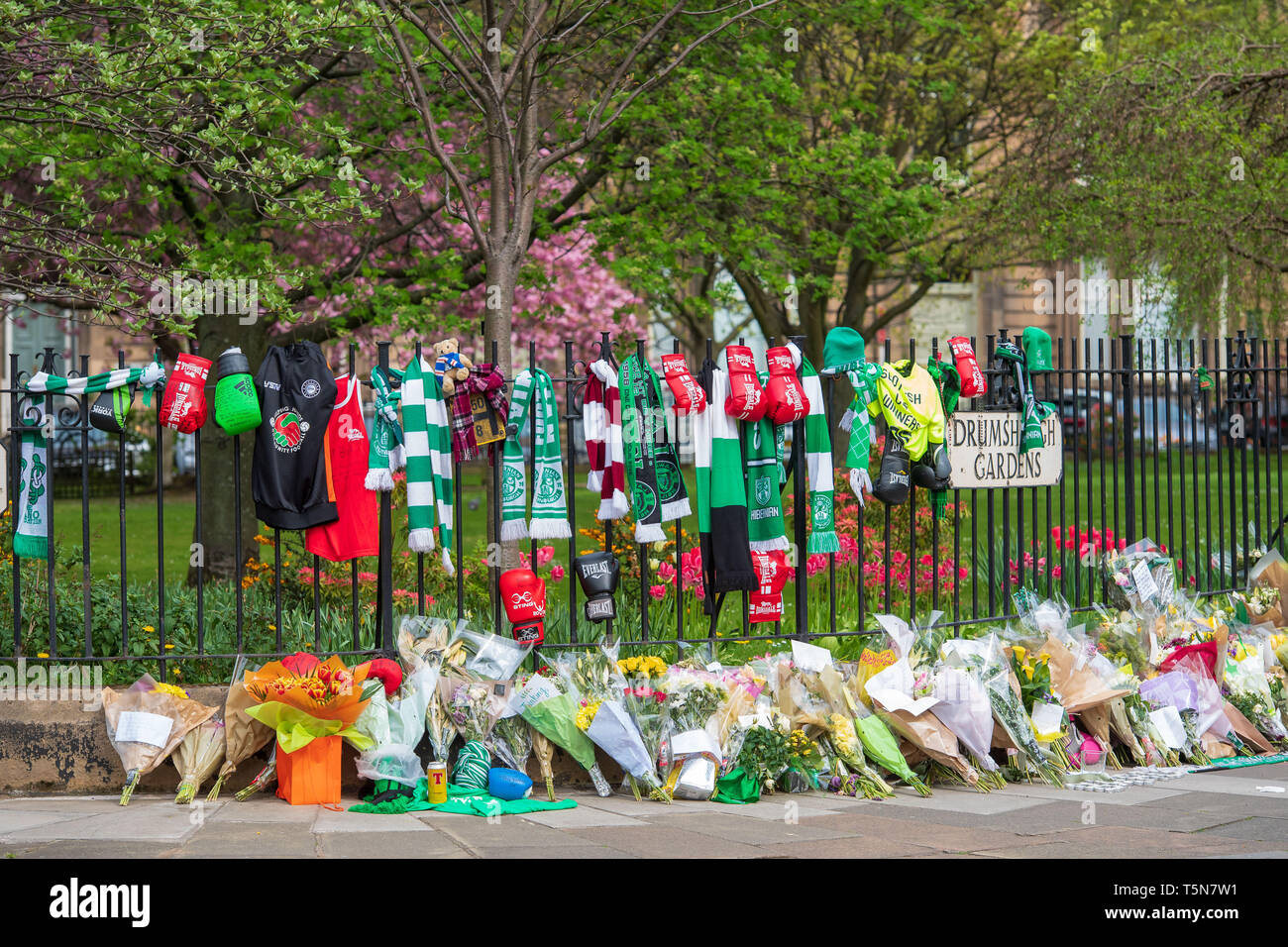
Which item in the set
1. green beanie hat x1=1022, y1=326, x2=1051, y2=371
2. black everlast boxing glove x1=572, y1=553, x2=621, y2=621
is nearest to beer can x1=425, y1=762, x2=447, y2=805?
black everlast boxing glove x1=572, y1=553, x2=621, y2=621

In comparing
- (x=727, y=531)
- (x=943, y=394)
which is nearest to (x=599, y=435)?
(x=727, y=531)

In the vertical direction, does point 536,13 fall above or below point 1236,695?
above

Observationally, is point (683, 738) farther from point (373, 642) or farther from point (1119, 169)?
point (1119, 169)

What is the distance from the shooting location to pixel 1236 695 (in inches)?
292

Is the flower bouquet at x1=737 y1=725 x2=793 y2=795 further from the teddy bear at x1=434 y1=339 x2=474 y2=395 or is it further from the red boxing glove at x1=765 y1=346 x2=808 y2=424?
the teddy bear at x1=434 y1=339 x2=474 y2=395

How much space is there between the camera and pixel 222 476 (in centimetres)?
1152

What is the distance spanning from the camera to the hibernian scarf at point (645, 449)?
659 centimetres

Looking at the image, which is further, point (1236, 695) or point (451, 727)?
point (1236, 695)

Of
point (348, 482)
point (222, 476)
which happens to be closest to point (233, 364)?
point (348, 482)

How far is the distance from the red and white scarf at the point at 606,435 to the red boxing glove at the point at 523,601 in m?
0.51

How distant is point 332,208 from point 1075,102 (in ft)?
23.9

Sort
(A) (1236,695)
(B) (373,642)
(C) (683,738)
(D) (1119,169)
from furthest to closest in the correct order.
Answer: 1. (D) (1119,169)
2. (A) (1236,695)
3. (B) (373,642)
4. (C) (683,738)

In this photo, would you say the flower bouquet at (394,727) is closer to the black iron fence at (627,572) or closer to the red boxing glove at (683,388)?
the black iron fence at (627,572)

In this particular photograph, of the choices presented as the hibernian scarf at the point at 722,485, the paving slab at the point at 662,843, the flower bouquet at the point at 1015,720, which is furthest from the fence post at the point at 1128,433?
the paving slab at the point at 662,843
